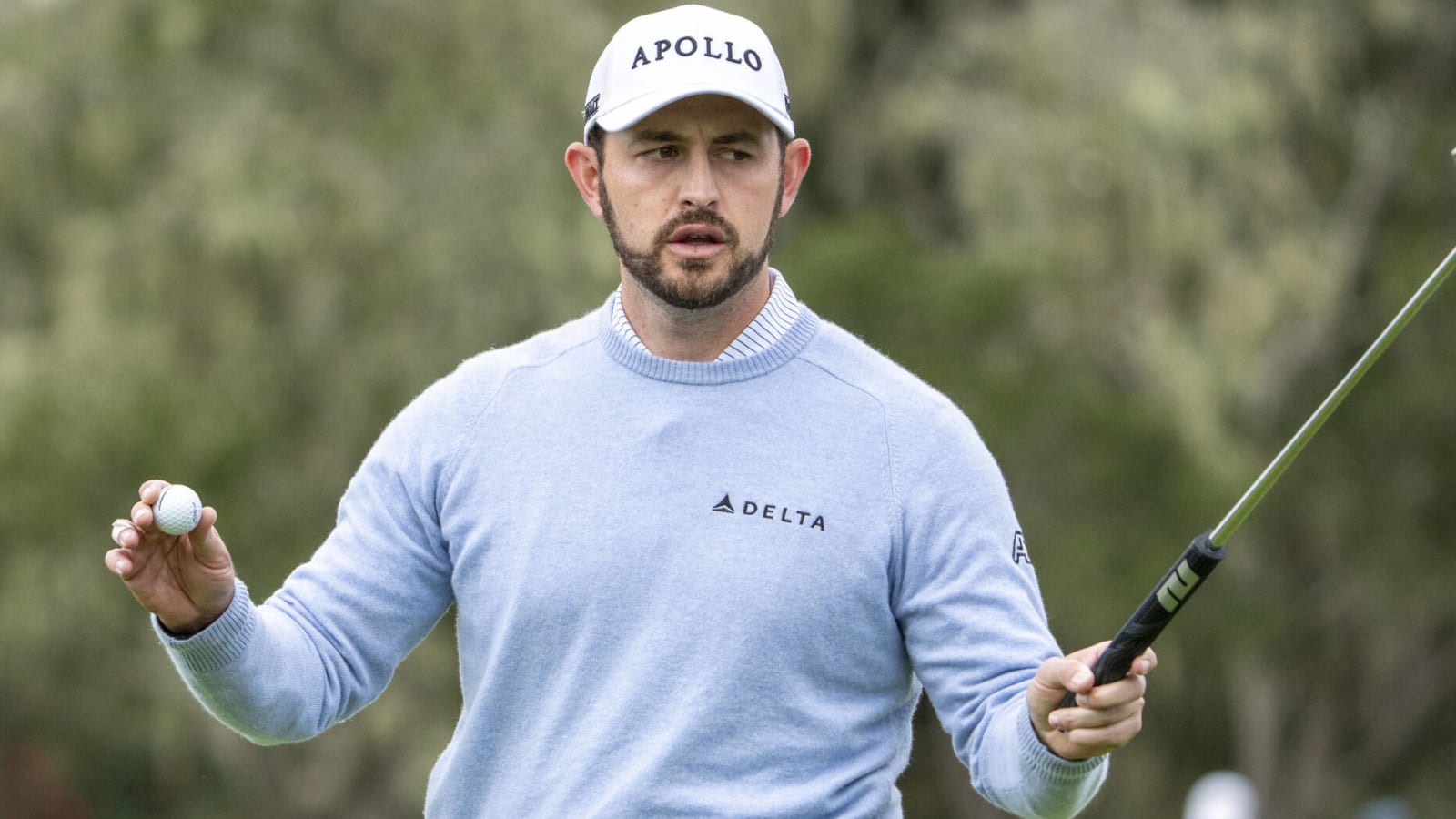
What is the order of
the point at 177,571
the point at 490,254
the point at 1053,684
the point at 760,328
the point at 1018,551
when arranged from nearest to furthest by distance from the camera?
the point at 1053,684 → the point at 177,571 → the point at 1018,551 → the point at 760,328 → the point at 490,254

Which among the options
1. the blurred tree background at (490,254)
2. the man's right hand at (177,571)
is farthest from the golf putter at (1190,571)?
the blurred tree background at (490,254)

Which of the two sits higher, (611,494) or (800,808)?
(611,494)

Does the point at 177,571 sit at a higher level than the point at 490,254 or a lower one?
higher

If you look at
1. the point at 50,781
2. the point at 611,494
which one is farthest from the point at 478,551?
the point at 50,781

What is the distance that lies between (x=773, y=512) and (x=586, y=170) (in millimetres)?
697

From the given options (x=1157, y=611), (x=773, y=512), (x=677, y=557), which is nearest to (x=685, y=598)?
(x=677, y=557)

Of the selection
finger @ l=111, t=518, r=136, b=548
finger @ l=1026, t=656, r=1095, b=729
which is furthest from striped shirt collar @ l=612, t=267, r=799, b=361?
finger @ l=111, t=518, r=136, b=548

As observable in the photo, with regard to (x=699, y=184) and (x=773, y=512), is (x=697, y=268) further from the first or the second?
(x=773, y=512)

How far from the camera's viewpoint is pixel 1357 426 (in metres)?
17.4

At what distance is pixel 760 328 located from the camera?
11.1ft

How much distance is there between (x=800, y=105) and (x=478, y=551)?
11869mm

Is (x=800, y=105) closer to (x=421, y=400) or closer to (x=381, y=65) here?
(x=381, y=65)

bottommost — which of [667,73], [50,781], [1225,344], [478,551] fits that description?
[50,781]

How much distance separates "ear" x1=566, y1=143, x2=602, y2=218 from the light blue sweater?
0.91ft
